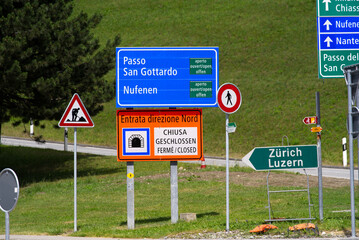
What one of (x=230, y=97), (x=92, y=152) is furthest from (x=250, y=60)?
(x=230, y=97)

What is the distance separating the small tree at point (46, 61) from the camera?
81.1 ft

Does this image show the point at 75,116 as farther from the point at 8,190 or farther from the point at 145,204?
the point at 145,204

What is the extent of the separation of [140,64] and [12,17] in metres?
13.2

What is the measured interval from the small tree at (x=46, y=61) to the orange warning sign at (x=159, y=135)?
1166 centimetres

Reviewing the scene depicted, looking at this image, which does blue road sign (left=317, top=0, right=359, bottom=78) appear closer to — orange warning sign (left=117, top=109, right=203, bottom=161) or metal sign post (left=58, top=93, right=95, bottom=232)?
orange warning sign (left=117, top=109, right=203, bottom=161)

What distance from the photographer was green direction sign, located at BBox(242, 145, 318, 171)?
11.7m

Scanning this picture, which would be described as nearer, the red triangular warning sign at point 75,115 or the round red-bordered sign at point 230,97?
the round red-bordered sign at point 230,97

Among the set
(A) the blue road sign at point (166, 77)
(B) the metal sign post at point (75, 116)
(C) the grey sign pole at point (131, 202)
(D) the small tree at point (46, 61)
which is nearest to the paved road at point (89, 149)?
(D) the small tree at point (46, 61)

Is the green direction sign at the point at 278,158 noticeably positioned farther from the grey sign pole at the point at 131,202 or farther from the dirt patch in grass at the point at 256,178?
the dirt patch in grass at the point at 256,178

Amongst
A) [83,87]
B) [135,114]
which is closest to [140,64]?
[135,114]

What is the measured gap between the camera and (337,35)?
13.0m

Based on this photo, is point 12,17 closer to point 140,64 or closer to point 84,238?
point 140,64

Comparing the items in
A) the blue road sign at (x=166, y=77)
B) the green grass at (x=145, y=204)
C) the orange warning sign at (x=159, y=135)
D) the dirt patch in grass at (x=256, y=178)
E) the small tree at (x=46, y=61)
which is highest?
the small tree at (x=46, y=61)

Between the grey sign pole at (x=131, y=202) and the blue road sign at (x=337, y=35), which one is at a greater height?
the blue road sign at (x=337, y=35)
